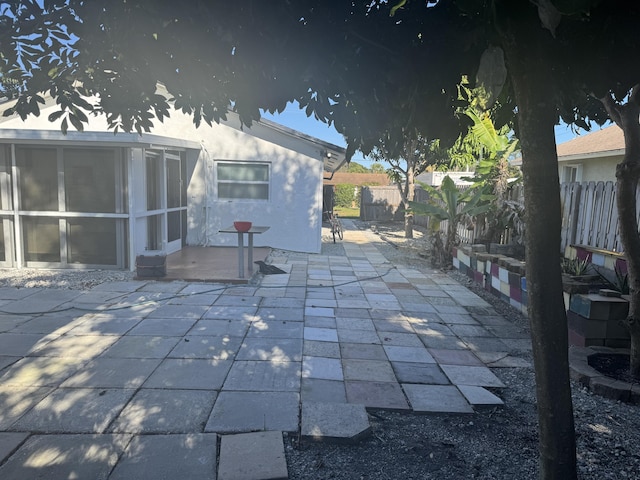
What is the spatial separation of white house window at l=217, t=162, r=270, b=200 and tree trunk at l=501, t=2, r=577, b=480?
10431mm

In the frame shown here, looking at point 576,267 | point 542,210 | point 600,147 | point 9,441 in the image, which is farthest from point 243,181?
point 600,147

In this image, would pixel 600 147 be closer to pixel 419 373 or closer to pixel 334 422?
pixel 419 373

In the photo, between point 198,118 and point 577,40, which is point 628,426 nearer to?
point 577,40

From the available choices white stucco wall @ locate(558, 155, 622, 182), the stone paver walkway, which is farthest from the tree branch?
white stucco wall @ locate(558, 155, 622, 182)

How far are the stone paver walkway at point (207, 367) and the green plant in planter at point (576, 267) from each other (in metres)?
1.08

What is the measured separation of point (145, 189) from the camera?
9.27m

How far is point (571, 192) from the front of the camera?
6910mm

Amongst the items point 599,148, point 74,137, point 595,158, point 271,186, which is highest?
point 599,148

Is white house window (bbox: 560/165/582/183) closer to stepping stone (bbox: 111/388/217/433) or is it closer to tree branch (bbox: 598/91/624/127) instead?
tree branch (bbox: 598/91/624/127)

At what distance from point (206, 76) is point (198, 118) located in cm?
41

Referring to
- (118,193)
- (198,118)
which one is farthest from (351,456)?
(118,193)

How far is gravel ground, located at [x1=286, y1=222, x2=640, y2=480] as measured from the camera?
2.74m

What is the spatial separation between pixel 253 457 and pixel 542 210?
2.35 meters

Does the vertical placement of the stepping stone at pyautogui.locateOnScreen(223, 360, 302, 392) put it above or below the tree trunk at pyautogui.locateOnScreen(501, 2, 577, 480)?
below
